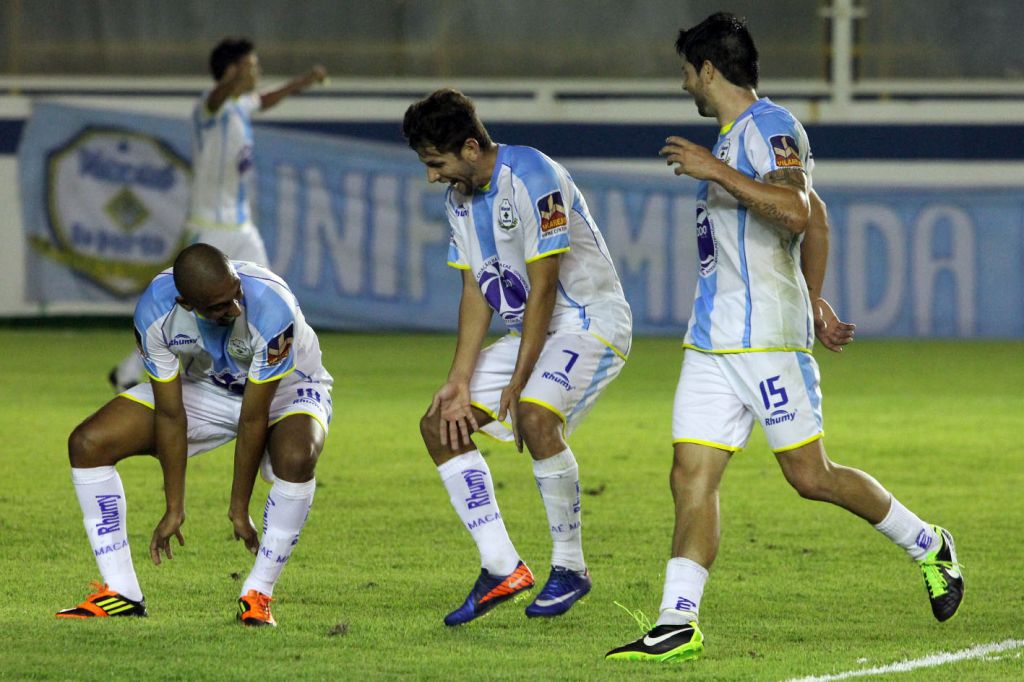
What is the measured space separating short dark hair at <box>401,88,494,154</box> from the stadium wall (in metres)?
10.9

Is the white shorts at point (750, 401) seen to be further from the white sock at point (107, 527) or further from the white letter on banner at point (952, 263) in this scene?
the white letter on banner at point (952, 263)

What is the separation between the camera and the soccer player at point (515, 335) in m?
5.25

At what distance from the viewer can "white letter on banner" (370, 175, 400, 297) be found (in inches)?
642

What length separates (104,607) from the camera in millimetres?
5219

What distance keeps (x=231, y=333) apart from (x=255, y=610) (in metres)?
0.85

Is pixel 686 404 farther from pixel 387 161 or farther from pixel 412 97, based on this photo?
pixel 412 97

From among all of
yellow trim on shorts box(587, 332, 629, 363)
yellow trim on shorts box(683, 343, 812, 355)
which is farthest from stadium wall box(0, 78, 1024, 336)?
yellow trim on shorts box(683, 343, 812, 355)

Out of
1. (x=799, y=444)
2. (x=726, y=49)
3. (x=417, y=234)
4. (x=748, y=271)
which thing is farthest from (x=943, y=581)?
(x=417, y=234)

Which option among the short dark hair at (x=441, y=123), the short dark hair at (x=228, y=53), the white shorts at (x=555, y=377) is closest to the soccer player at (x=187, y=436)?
the white shorts at (x=555, y=377)

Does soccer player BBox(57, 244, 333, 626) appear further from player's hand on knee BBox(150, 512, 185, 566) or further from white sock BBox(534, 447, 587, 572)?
white sock BBox(534, 447, 587, 572)

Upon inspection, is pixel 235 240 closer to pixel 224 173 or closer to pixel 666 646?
pixel 224 173

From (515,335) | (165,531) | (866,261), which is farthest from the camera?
(866,261)

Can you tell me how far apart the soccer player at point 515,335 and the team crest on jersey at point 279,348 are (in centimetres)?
52

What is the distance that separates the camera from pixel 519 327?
5.58 meters
